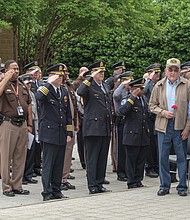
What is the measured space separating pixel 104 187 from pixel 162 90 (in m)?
2.22

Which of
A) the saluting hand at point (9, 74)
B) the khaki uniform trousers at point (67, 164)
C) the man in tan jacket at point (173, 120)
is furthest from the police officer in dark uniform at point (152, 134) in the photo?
the saluting hand at point (9, 74)

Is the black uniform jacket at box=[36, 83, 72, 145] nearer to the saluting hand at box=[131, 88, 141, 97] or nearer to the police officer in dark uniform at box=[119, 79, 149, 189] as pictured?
the police officer in dark uniform at box=[119, 79, 149, 189]

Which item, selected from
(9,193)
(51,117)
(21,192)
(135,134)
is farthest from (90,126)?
(9,193)

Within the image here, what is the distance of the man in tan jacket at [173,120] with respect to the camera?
10586 mm

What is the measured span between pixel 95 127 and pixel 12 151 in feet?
4.60

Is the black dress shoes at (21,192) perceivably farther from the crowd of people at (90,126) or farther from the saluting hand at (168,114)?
the saluting hand at (168,114)

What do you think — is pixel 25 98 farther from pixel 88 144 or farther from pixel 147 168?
pixel 147 168

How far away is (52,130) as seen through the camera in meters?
10.5

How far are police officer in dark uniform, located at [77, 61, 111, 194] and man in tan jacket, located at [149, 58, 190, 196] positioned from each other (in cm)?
92

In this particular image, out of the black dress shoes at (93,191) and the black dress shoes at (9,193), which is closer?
the black dress shoes at (9,193)

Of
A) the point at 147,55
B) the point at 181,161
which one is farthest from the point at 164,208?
the point at 147,55

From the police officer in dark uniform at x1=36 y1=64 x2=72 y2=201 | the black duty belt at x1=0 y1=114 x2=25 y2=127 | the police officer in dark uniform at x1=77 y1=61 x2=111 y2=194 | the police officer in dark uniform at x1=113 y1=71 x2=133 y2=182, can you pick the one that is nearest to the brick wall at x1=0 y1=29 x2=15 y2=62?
the police officer in dark uniform at x1=113 y1=71 x2=133 y2=182

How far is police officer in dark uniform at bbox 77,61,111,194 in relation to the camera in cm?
1111

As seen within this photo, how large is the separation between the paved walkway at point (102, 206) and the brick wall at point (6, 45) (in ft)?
63.6
